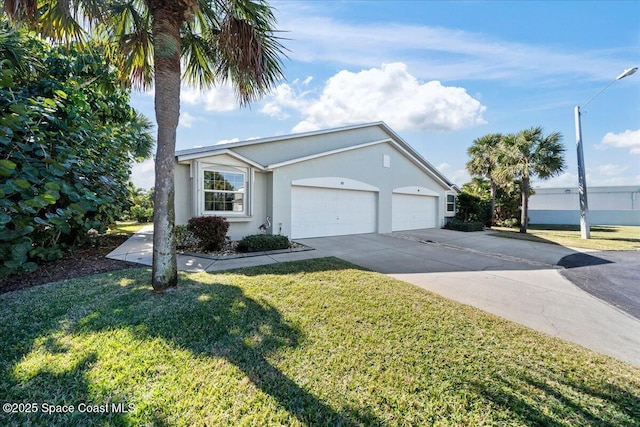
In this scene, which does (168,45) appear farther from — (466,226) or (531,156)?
(531,156)

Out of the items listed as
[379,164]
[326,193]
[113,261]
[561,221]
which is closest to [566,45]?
[379,164]

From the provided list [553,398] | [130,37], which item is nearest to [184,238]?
[130,37]

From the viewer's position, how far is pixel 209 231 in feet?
27.0

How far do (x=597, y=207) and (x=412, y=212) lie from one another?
27.5 m

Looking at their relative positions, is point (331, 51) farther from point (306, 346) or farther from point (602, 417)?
point (602, 417)

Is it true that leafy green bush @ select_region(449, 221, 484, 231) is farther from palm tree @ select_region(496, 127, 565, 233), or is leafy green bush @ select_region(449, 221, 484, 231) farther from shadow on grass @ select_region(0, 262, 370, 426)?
shadow on grass @ select_region(0, 262, 370, 426)

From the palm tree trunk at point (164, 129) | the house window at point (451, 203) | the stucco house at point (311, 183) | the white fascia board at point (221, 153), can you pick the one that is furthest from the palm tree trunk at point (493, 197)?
the palm tree trunk at point (164, 129)

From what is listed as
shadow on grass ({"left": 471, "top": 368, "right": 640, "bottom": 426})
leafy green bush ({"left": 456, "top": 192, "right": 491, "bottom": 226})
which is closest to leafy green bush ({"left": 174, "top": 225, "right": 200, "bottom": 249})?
shadow on grass ({"left": 471, "top": 368, "right": 640, "bottom": 426})

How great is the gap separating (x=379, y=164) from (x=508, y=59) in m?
6.76

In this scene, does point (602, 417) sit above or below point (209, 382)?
below

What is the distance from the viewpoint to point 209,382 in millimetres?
2514

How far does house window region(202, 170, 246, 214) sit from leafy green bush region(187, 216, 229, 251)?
1.20 meters

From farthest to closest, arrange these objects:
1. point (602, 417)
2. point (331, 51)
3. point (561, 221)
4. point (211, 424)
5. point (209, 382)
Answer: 1. point (561, 221)
2. point (331, 51)
3. point (209, 382)
4. point (602, 417)
5. point (211, 424)

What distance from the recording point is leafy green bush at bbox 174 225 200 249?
870cm
